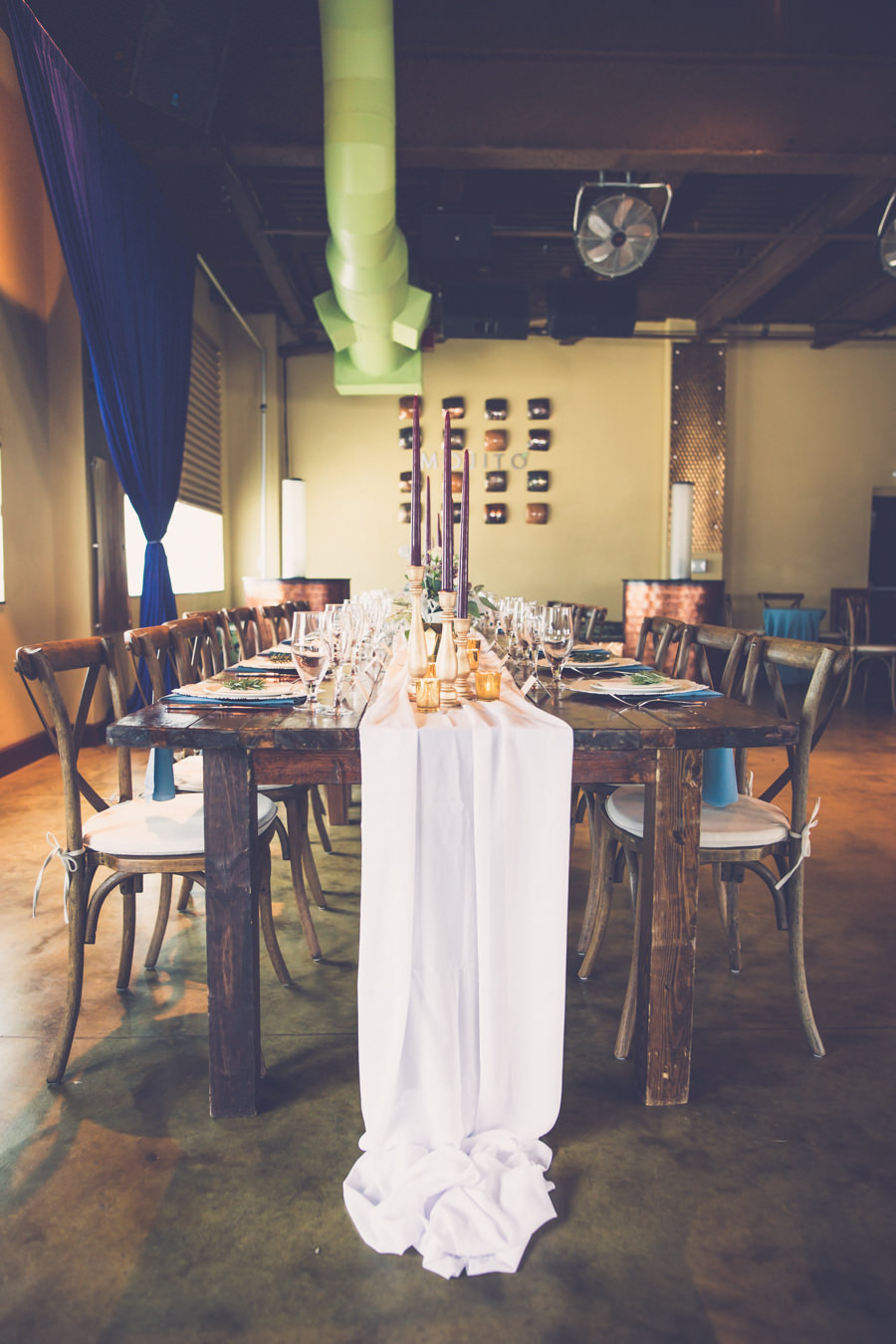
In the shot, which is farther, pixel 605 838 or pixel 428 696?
pixel 605 838

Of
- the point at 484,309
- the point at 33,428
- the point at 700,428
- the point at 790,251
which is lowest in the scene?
the point at 33,428

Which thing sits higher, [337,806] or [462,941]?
[462,941]

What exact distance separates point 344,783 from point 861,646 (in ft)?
19.8

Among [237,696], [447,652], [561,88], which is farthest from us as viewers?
[561,88]

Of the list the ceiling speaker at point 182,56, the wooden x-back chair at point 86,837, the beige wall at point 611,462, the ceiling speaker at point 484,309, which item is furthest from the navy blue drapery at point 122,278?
the wooden x-back chair at point 86,837

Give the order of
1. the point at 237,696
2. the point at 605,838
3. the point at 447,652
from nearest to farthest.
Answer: the point at 447,652 → the point at 237,696 → the point at 605,838

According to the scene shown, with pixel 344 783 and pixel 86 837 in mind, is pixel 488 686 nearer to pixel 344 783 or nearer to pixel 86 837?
pixel 344 783

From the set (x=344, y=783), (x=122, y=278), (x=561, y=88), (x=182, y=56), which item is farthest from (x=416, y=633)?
(x=561, y=88)

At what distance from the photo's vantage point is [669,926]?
Answer: 162 cm

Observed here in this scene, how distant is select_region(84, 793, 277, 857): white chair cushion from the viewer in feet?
5.79

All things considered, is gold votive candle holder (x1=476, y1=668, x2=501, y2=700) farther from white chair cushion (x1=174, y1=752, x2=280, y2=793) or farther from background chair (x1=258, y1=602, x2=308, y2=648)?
background chair (x1=258, y1=602, x2=308, y2=648)

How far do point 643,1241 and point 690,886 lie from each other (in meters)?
0.58

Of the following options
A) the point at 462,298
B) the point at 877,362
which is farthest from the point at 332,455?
the point at 877,362

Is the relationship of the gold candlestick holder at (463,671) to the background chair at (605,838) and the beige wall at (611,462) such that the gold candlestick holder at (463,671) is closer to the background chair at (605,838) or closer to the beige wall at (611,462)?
the background chair at (605,838)
